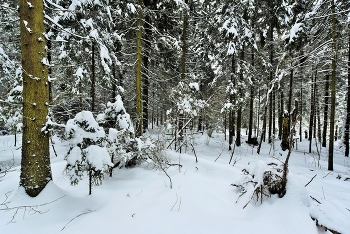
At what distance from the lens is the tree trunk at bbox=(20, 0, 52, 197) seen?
11.5 feet

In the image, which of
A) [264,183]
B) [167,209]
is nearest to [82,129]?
[167,209]

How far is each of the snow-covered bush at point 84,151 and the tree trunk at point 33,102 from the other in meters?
0.59

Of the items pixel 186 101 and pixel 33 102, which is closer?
pixel 33 102

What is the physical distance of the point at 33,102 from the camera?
3.57 metres

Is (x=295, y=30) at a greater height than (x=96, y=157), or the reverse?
(x=295, y=30)

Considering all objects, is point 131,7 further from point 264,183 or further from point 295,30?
point 295,30

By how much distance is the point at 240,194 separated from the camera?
3.65 m

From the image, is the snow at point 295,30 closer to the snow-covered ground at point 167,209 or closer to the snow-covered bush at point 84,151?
the snow-covered ground at point 167,209

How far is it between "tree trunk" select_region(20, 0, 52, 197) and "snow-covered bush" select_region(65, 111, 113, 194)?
594mm

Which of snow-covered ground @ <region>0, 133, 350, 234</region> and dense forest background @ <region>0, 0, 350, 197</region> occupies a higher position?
dense forest background @ <region>0, 0, 350, 197</region>

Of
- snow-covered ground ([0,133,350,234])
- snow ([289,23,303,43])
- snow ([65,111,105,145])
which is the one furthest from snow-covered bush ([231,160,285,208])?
snow ([289,23,303,43])

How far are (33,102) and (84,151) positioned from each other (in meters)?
1.31

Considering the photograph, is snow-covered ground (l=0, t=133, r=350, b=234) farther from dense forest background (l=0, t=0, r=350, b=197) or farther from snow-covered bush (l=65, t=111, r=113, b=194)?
dense forest background (l=0, t=0, r=350, b=197)

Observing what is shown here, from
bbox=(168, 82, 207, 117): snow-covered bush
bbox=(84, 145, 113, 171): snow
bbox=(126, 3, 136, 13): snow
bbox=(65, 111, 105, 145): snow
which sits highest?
bbox=(126, 3, 136, 13): snow
